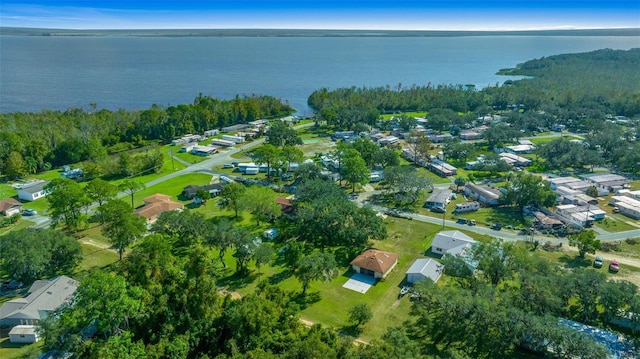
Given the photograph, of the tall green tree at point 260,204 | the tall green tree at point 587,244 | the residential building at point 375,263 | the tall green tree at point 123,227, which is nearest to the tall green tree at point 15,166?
the tall green tree at point 123,227

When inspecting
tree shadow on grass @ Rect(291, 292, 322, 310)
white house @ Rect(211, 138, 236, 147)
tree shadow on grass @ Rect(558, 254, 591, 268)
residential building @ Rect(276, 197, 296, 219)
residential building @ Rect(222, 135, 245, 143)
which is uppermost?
residential building @ Rect(222, 135, 245, 143)

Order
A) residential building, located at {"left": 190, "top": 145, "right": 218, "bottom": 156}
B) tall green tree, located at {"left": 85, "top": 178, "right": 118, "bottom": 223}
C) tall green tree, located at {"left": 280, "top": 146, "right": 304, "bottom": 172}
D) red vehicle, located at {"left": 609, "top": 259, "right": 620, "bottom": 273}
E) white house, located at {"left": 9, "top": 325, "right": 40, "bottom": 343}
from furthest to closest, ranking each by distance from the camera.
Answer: residential building, located at {"left": 190, "top": 145, "right": 218, "bottom": 156}, tall green tree, located at {"left": 280, "top": 146, "right": 304, "bottom": 172}, tall green tree, located at {"left": 85, "top": 178, "right": 118, "bottom": 223}, red vehicle, located at {"left": 609, "top": 259, "right": 620, "bottom": 273}, white house, located at {"left": 9, "top": 325, "right": 40, "bottom": 343}

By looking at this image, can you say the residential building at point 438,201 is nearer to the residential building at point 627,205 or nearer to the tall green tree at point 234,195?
the residential building at point 627,205

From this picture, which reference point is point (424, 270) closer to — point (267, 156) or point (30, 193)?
point (267, 156)

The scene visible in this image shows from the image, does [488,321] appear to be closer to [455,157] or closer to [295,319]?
[295,319]

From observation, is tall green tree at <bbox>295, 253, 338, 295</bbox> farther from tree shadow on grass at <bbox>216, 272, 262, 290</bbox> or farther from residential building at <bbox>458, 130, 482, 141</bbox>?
residential building at <bbox>458, 130, 482, 141</bbox>

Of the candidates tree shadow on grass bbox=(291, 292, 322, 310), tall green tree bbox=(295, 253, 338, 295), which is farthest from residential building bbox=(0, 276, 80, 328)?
tall green tree bbox=(295, 253, 338, 295)

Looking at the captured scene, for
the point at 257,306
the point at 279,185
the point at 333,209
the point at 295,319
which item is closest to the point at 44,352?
the point at 257,306
